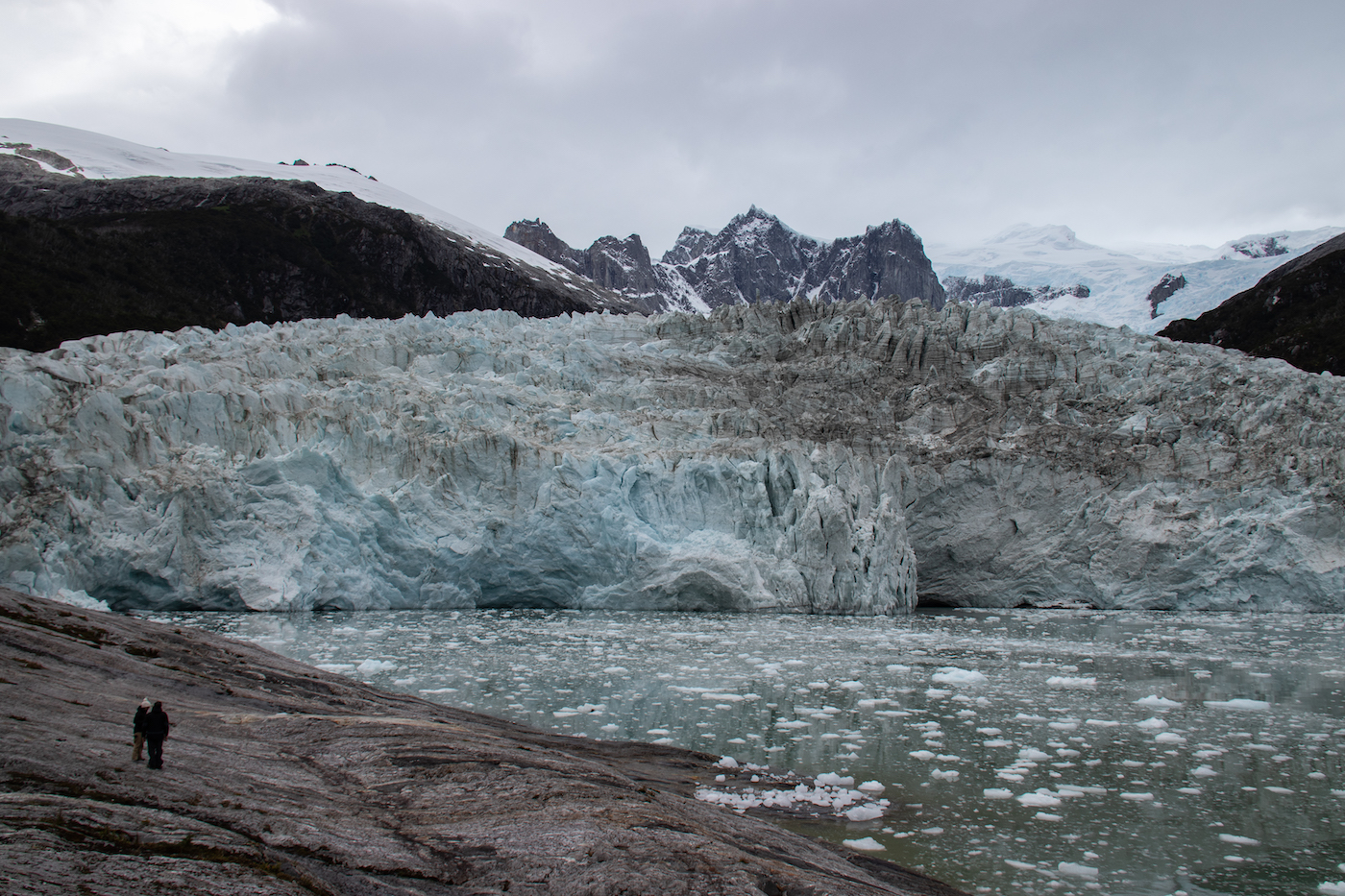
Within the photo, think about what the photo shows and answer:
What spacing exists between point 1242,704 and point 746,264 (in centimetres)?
9485

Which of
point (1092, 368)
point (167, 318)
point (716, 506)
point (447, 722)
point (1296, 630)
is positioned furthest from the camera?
point (167, 318)

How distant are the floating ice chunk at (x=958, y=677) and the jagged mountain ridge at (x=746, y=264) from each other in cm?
Answer: 7523

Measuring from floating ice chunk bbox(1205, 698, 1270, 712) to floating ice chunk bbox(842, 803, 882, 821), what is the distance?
4.64m

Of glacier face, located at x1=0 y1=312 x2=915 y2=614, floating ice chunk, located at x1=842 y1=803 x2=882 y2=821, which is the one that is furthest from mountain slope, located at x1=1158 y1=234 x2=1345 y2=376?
floating ice chunk, located at x1=842 y1=803 x2=882 y2=821

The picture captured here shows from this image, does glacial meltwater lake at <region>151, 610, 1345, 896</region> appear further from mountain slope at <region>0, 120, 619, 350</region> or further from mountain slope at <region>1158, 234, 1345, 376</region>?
mountain slope at <region>0, 120, 619, 350</region>

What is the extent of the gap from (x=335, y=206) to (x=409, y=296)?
1008 cm

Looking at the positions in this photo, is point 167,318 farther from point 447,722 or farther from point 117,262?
point 447,722

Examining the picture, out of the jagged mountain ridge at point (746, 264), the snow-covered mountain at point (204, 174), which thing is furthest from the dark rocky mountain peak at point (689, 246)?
the snow-covered mountain at point (204, 174)

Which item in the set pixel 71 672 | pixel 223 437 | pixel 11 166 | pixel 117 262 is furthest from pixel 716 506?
pixel 11 166

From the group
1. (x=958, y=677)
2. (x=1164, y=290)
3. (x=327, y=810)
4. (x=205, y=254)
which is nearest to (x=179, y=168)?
(x=205, y=254)

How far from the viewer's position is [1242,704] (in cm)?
764

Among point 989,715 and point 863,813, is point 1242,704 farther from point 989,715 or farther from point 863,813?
point 863,813

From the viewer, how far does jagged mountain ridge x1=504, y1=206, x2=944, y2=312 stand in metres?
86.6

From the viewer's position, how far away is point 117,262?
41.5 metres
